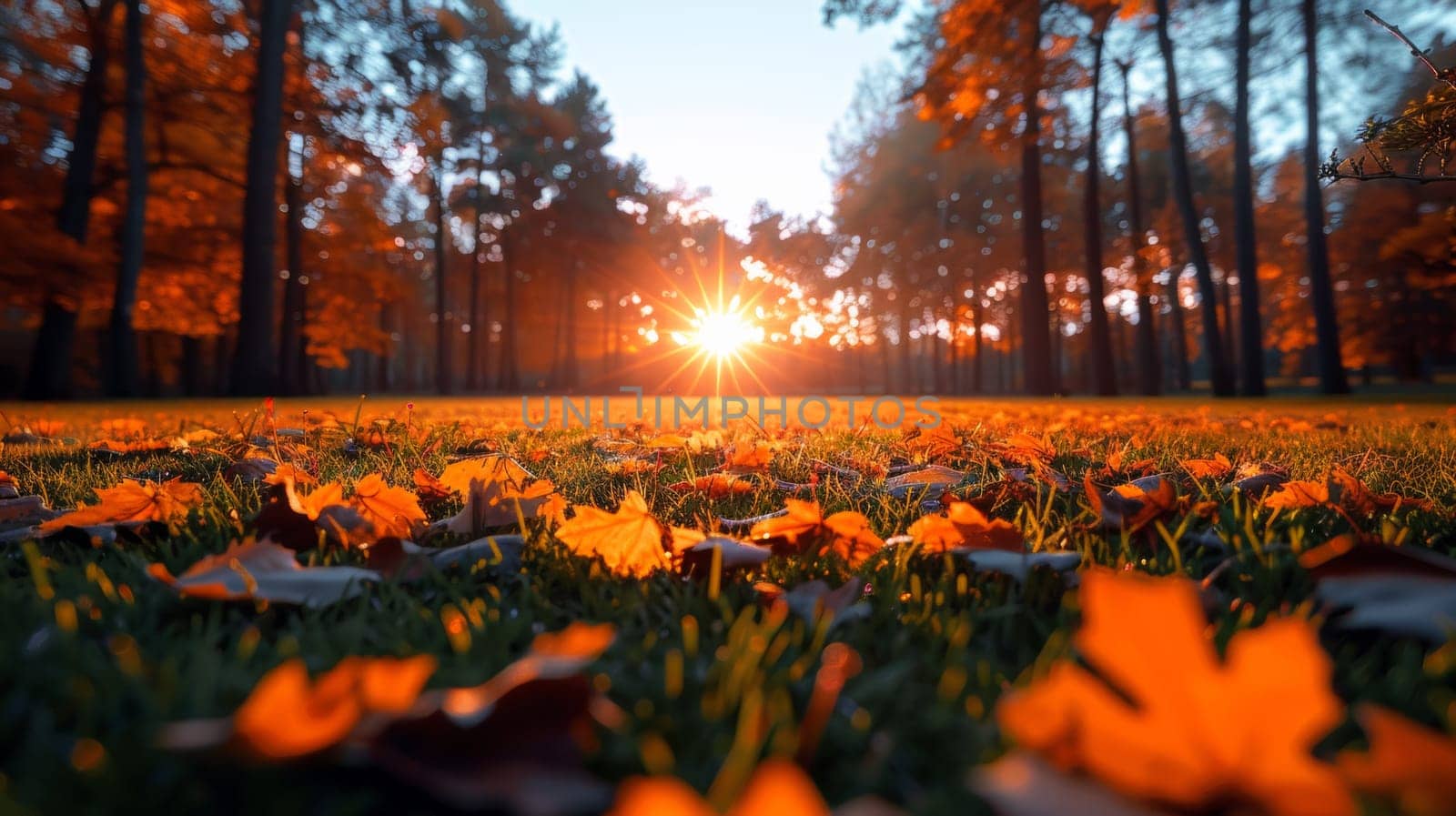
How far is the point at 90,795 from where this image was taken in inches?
19.5

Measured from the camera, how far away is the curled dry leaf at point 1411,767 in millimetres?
405

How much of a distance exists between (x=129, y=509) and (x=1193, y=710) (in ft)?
5.39

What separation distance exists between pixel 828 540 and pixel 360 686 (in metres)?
0.87

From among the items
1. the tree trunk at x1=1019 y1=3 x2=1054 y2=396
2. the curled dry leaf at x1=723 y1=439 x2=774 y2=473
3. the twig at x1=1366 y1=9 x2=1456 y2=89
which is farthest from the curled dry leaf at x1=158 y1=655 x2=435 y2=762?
the tree trunk at x1=1019 y1=3 x2=1054 y2=396

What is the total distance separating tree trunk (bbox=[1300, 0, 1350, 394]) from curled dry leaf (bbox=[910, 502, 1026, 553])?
46.0 ft

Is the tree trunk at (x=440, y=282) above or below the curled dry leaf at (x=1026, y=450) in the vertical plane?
above

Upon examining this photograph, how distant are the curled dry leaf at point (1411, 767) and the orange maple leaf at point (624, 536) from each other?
863 millimetres

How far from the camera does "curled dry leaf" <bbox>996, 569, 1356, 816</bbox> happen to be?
16.2 inches

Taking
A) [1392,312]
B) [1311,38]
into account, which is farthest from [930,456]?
[1392,312]

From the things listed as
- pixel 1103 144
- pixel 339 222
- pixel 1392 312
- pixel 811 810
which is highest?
pixel 1103 144

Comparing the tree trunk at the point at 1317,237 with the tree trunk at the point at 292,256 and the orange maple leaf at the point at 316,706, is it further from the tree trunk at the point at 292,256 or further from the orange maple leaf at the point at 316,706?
the tree trunk at the point at 292,256

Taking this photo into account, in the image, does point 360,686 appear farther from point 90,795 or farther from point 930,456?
point 930,456

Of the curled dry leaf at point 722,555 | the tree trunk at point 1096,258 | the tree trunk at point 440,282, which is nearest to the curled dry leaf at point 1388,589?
the curled dry leaf at point 722,555

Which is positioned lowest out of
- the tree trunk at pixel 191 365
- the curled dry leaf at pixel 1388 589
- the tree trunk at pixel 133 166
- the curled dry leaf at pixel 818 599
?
the curled dry leaf at pixel 818 599
